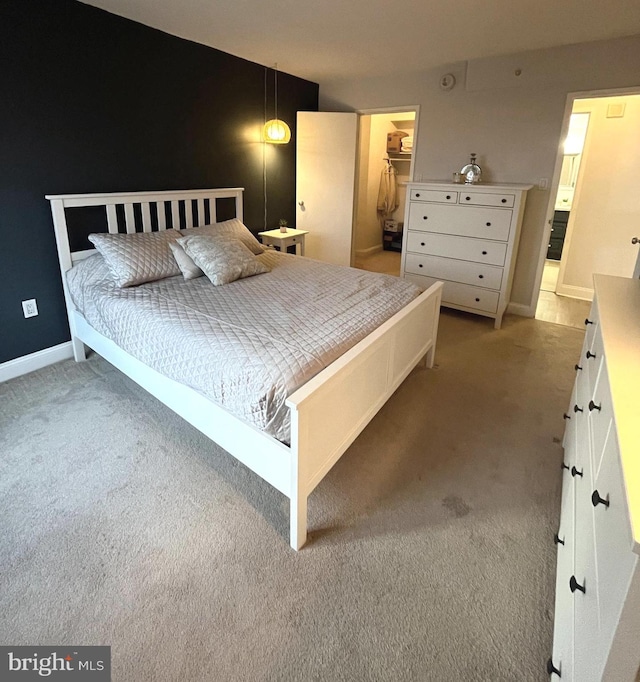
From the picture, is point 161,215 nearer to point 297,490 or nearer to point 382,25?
point 382,25

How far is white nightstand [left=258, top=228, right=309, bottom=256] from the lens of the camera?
447 centimetres

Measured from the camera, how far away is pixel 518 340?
12.1ft

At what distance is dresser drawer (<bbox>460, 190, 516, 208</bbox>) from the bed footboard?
5.55 ft


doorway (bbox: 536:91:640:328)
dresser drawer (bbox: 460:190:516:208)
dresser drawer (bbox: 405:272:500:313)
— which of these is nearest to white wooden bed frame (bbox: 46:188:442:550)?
dresser drawer (bbox: 405:272:500:313)

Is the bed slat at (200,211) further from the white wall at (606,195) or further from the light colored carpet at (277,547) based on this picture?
the white wall at (606,195)

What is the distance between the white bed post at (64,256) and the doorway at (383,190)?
3.96 meters

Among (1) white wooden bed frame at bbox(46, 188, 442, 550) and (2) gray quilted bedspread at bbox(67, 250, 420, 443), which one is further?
(2) gray quilted bedspread at bbox(67, 250, 420, 443)

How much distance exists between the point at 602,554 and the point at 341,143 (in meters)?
4.76

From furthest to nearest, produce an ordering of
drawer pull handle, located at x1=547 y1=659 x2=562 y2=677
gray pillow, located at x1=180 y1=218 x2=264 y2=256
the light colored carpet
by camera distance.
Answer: gray pillow, located at x1=180 y1=218 x2=264 y2=256, the light colored carpet, drawer pull handle, located at x1=547 y1=659 x2=562 y2=677

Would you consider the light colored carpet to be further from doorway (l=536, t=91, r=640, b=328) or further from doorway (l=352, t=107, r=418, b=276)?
doorway (l=352, t=107, r=418, b=276)

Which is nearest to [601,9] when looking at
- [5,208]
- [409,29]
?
[409,29]

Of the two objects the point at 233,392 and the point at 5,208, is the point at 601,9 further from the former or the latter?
the point at 5,208

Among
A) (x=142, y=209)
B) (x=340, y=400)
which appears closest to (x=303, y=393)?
(x=340, y=400)

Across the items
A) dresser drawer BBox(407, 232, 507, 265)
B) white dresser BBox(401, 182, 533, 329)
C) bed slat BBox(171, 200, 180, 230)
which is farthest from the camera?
dresser drawer BBox(407, 232, 507, 265)
